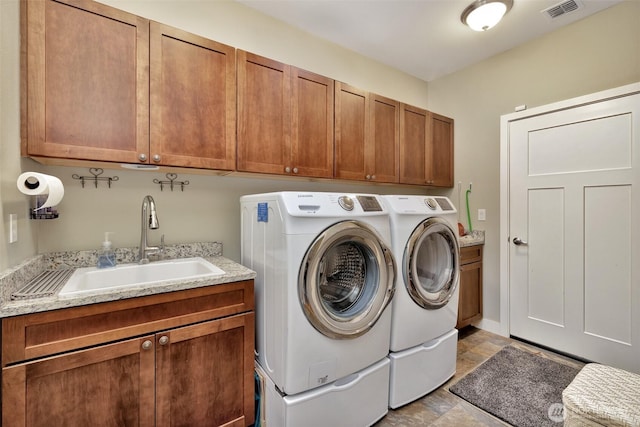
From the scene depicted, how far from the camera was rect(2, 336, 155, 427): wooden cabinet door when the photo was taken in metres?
1.00

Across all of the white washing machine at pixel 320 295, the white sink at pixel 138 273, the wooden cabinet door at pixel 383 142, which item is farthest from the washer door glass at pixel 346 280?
the wooden cabinet door at pixel 383 142

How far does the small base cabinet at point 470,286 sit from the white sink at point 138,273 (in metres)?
2.15

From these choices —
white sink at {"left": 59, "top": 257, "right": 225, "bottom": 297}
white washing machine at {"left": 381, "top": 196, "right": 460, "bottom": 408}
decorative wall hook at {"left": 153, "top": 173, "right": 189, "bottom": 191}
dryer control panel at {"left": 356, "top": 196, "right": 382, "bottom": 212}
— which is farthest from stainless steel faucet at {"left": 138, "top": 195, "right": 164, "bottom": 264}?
white washing machine at {"left": 381, "top": 196, "right": 460, "bottom": 408}

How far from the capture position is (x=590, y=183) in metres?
2.21

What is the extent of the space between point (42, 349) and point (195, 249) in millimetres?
931

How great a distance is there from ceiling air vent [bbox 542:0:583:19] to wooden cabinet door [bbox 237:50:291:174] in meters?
1.99

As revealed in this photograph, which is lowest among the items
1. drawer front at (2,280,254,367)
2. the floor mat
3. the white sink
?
the floor mat

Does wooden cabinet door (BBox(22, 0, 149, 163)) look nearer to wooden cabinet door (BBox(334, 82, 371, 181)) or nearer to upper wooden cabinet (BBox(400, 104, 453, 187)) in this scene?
wooden cabinet door (BBox(334, 82, 371, 181))

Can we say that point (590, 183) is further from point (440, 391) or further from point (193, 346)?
point (193, 346)

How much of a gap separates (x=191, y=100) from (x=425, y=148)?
2.15 m

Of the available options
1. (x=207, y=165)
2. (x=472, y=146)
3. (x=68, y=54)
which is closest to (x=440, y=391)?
(x=207, y=165)

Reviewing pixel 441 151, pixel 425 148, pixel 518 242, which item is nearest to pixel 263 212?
pixel 425 148

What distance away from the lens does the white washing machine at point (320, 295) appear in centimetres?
134

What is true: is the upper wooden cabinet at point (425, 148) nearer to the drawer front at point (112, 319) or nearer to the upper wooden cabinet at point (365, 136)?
the upper wooden cabinet at point (365, 136)
